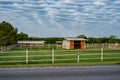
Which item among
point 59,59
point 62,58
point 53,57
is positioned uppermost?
point 53,57

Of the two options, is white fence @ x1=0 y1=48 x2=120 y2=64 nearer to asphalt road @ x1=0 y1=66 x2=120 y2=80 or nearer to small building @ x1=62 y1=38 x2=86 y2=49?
asphalt road @ x1=0 y1=66 x2=120 y2=80

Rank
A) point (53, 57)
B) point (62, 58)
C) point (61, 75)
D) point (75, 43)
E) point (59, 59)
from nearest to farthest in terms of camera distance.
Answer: point (61, 75), point (53, 57), point (59, 59), point (62, 58), point (75, 43)

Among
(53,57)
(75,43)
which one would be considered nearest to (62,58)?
(53,57)

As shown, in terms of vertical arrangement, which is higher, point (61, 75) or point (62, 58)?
point (61, 75)

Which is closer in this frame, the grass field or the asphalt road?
the asphalt road

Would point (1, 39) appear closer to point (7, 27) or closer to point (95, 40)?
point (7, 27)

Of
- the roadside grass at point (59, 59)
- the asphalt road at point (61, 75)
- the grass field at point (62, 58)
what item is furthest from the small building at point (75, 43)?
the asphalt road at point (61, 75)

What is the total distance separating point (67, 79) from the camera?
1041cm

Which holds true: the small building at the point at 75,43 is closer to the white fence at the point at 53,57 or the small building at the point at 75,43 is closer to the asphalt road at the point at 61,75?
the white fence at the point at 53,57

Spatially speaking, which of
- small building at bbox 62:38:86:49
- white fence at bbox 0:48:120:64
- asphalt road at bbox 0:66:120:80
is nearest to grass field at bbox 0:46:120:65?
white fence at bbox 0:48:120:64

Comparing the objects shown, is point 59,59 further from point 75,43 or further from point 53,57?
point 75,43

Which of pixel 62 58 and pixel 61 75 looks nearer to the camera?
pixel 61 75

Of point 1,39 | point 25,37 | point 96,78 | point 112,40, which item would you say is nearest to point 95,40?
point 112,40

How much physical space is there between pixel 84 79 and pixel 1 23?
197 ft
